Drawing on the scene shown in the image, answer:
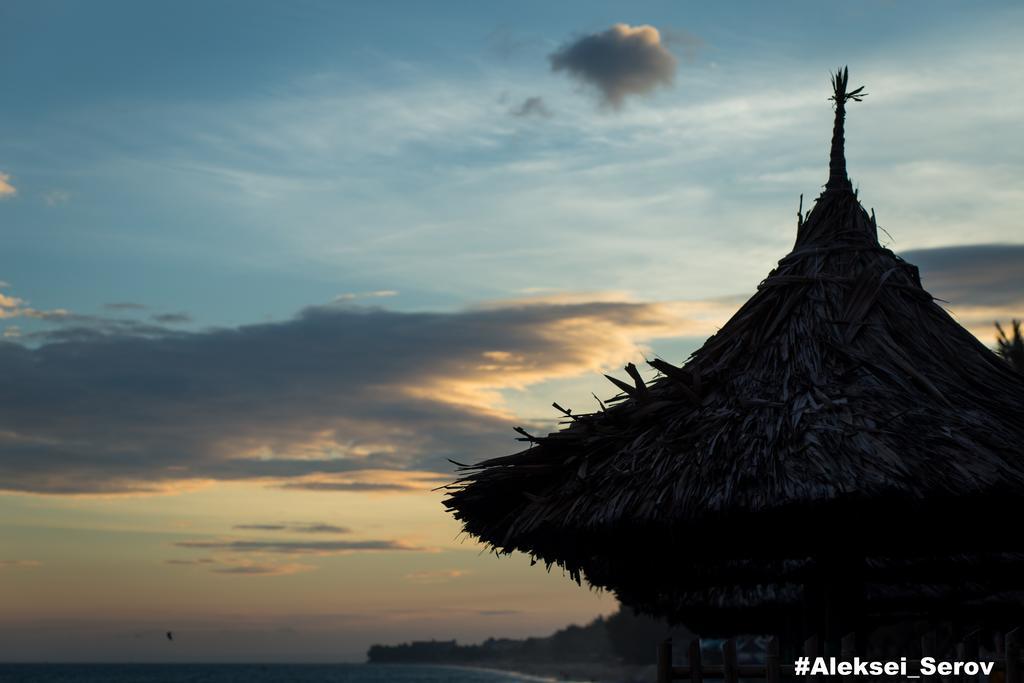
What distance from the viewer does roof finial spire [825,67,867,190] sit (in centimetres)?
1063

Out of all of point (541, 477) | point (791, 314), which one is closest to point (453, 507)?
point (541, 477)

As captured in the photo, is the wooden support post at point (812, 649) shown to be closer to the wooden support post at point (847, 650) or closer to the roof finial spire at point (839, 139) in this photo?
the wooden support post at point (847, 650)

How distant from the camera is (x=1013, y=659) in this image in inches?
309

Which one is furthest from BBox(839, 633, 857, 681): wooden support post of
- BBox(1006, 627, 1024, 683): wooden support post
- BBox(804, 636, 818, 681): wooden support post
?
BBox(1006, 627, 1024, 683): wooden support post

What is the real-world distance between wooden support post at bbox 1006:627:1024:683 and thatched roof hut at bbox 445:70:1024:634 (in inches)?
36.9

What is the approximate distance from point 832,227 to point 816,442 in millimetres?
2976

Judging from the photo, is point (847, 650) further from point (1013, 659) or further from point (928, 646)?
point (1013, 659)

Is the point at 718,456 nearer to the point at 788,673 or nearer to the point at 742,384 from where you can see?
the point at 742,384

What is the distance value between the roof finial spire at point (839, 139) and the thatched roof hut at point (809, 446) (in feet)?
0.05

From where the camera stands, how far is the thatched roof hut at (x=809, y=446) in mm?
7949

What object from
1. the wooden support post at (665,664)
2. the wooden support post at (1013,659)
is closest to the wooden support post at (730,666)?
the wooden support post at (665,664)

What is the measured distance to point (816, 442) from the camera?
26.6 ft

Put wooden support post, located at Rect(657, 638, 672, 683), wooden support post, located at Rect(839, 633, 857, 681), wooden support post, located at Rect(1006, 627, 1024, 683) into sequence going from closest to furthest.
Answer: wooden support post, located at Rect(839, 633, 857, 681)
wooden support post, located at Rect(1006, 627, 1024, 683)
wooden support post, located at Rect(657, 638, 672, 683)

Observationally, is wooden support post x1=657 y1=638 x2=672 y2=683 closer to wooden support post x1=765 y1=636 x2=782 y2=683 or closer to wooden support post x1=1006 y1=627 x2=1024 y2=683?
wooden support post x1=765 y1=636 x2=782 y2=683
